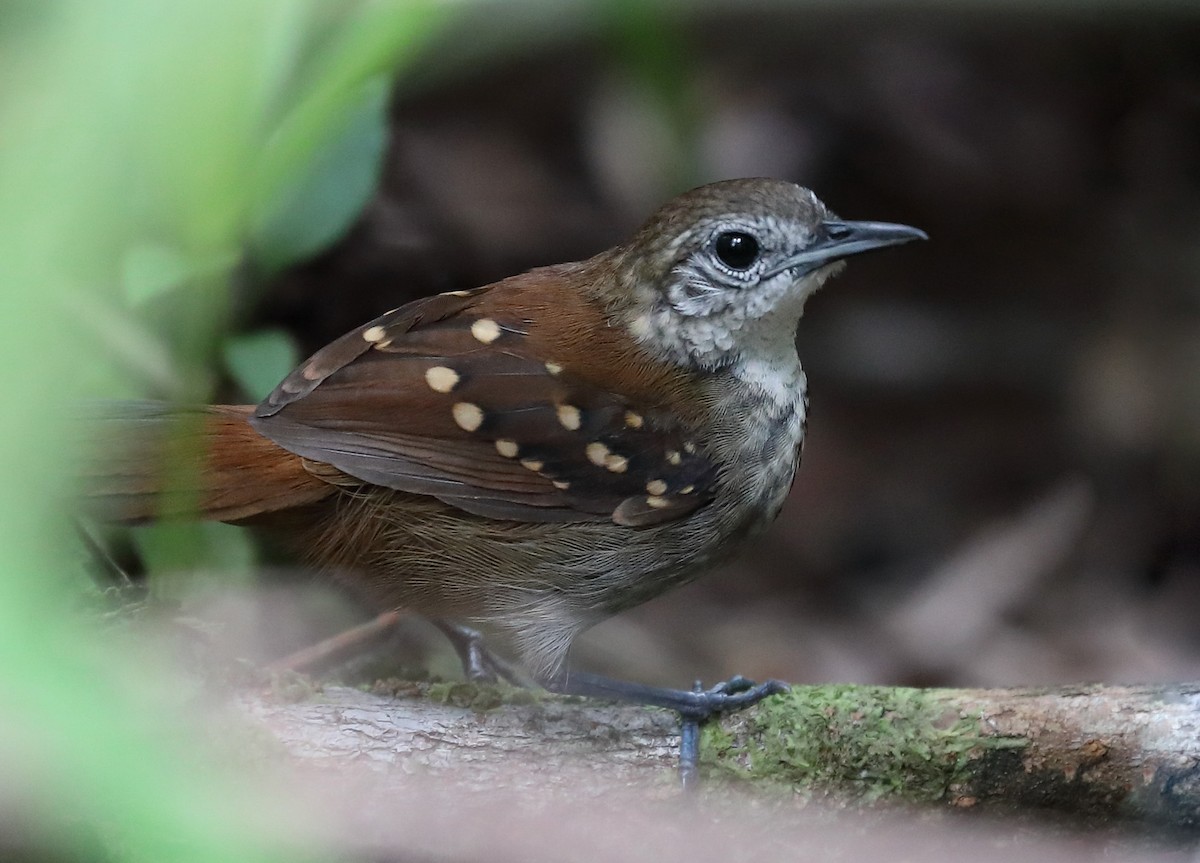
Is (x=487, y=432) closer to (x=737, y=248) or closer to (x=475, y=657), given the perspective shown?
(x=737, y=248)

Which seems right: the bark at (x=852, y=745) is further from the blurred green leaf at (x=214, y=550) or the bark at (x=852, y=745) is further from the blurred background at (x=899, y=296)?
the blurred background at (x=899, y=296)

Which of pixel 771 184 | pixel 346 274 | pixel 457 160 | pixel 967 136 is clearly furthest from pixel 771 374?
pixel 967 136

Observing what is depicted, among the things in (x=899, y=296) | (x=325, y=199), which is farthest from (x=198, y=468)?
(x=899, y=296)

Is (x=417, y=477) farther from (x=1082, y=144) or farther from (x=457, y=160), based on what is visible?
(x=1082, y=144)

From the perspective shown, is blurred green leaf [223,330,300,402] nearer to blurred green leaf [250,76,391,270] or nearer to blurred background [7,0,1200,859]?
blurred background [7,0,1200,859]

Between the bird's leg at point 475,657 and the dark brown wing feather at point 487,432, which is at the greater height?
the dark brown wing feather at point 487,432

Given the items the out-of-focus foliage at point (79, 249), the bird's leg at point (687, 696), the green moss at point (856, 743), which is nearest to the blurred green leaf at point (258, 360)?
the bird's leg at point (687, 696)

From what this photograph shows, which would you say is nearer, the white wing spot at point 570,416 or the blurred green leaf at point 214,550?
the blurred green leaf at point 214,550

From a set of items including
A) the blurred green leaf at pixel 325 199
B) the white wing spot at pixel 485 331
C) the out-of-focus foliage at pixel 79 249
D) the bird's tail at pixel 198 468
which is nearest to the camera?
the out-of-focus foliage at pixel 79 249
